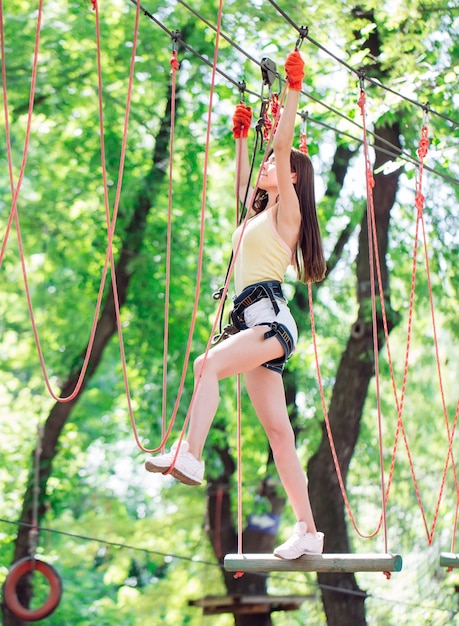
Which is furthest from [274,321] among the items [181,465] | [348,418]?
[348,418]

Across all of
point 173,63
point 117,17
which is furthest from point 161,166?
point 173,63

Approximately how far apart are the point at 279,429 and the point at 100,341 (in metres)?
5.85

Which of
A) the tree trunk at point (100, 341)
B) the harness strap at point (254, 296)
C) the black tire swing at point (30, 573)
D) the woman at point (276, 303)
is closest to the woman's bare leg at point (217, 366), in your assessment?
the woman at point (276, 303)

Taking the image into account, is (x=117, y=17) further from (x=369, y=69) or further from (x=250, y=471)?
(x=250, y=471)

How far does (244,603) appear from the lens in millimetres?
9688

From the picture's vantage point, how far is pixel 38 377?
1262cm

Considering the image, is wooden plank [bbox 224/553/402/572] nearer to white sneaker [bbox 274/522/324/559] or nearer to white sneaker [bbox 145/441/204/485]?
white sneaker [bbox 274/522/324/559]

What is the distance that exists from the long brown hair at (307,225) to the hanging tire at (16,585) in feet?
17.7

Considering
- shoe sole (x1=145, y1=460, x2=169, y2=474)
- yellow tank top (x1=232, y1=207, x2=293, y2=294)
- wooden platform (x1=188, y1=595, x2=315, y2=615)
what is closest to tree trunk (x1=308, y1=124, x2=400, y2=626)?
wooden platform (x1=188, y1=595, x2=315, y2=615)

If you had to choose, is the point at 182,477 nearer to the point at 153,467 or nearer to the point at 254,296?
the point at 153,467

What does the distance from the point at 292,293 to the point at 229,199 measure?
156 cm

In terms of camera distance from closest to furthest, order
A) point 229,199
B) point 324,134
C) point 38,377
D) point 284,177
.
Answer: point 284,177 → point 324,134 → point 229,199 → point 38,377

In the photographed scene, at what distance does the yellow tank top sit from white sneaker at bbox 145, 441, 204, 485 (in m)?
0.68

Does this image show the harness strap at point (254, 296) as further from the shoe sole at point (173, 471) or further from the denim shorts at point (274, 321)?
the shoe sole at point (173, 471)
